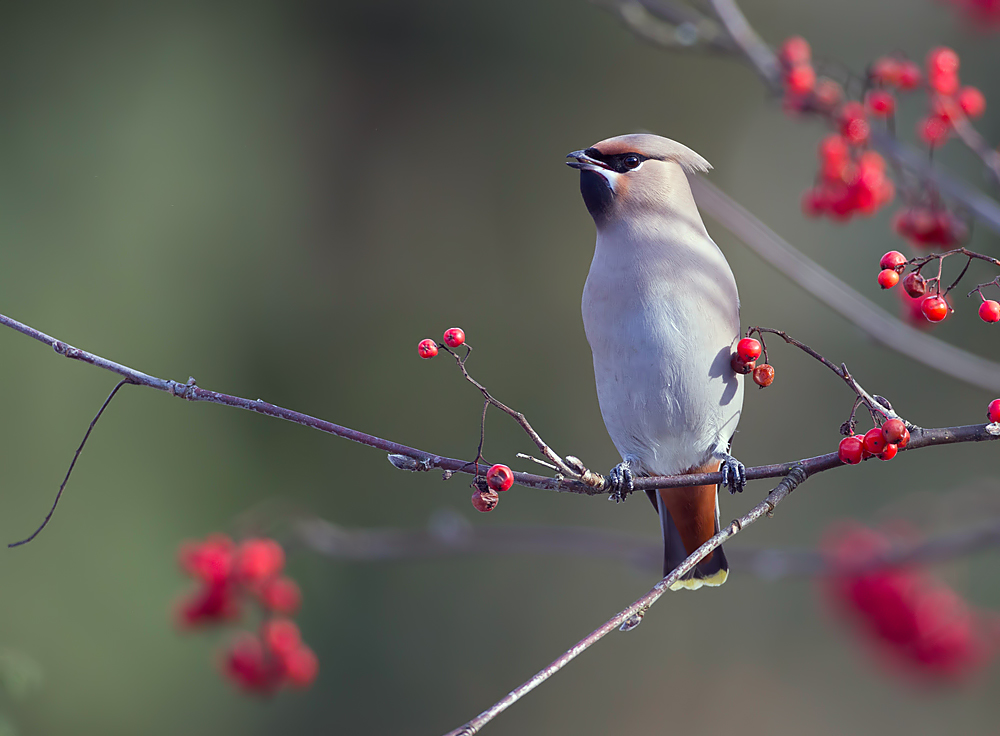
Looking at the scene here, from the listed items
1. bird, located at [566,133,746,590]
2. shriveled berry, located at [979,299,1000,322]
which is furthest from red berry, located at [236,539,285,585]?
shriveled berry, located at [979,299,1000,322]

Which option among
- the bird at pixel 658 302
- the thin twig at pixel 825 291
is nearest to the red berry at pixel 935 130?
the thin twig at pixel 825 291

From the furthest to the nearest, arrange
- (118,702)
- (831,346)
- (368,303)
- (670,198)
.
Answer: (368,303), (831,346), (118,702), (670,198)

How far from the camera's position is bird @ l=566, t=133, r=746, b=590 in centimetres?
149

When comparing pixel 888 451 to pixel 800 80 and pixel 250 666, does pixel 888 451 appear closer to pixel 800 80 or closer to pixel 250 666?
pixel 800 80

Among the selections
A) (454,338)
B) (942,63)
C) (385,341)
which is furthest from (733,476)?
(385,341)

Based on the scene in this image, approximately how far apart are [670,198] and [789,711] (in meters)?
4.81

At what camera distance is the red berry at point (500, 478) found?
1.18 metres

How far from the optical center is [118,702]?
4.98 m

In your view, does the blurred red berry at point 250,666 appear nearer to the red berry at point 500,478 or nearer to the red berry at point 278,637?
the red berry at point 278,637

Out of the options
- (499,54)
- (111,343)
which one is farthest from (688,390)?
(499,54)

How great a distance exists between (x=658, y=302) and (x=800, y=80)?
0.70 metres

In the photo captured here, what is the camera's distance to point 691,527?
6.11ft

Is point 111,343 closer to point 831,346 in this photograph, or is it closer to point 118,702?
point 118,702

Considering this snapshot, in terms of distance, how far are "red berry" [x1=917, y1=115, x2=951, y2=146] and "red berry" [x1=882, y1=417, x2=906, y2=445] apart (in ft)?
3.11
